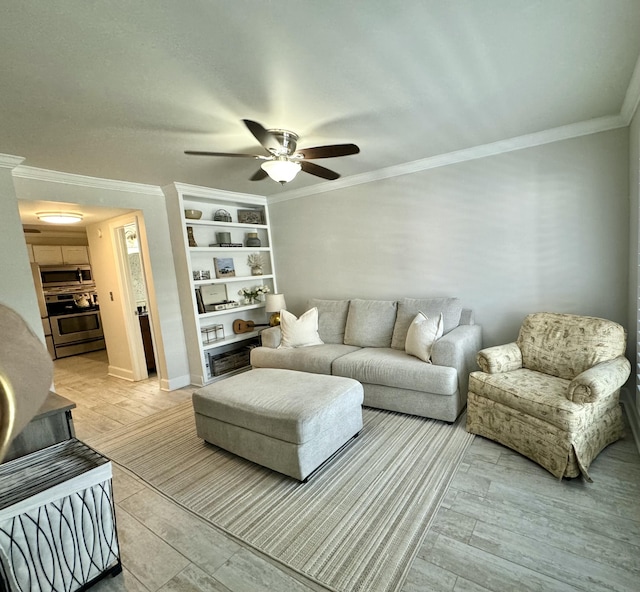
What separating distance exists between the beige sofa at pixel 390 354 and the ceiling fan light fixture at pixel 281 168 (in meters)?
1.75

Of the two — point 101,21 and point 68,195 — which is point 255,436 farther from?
point 68,195

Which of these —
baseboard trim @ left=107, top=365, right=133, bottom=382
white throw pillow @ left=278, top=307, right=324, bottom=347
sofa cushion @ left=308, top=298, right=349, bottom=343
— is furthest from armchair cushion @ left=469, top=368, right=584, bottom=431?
baseboard trim @ left=107, top=365, right=133, bottom=382

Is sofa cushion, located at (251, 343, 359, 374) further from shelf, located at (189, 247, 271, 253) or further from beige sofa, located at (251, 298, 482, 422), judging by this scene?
shelf, located at (189, 247, 271, 253)

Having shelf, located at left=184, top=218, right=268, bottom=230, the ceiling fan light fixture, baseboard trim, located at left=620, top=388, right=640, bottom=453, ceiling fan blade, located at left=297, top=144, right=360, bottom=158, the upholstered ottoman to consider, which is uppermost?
ceiling fan blade, located at left=297, top=144, right=360, bottom=158

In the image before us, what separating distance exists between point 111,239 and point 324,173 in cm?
319

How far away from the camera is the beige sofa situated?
2.75m

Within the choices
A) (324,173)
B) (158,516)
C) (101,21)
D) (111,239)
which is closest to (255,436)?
(158,516)

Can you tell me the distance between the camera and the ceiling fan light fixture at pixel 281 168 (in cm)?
228

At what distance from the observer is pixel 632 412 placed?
8.13 feet

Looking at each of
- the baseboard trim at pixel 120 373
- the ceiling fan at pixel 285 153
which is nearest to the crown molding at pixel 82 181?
the ceiling fan at pixel 285 153

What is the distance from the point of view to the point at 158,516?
1.95 metres

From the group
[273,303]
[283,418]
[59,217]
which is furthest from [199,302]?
[283,418]

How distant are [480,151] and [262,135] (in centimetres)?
229

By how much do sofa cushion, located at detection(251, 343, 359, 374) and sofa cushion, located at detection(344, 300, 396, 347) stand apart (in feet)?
0.45
